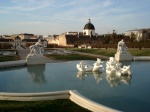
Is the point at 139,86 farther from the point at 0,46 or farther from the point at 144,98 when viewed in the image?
the point at 0,46

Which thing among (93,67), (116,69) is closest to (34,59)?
(93,67)

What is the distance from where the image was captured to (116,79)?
14711 millimetres

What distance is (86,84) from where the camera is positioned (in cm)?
1359

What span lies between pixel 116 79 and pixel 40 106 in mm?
6916

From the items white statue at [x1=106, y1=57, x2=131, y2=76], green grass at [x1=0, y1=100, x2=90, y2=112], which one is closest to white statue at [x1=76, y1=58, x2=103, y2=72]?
white statue at [x1=106, y1=57, x2=131, y2=76]

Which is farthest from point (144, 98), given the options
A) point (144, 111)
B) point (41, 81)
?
point (41, 81)

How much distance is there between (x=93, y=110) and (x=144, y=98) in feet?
Result: 10.5

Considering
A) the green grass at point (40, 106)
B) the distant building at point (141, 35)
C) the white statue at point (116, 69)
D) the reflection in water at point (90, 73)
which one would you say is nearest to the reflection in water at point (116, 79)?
the white statue at point (116, 69)

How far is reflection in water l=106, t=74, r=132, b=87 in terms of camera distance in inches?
538

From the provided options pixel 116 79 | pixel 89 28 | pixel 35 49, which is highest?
pixel 89 28

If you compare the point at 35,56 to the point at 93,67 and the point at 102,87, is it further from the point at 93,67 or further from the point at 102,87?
the point at 102,87

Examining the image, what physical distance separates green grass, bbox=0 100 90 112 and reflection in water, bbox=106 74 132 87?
4583 millimetres

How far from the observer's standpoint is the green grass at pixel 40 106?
28.6 feet

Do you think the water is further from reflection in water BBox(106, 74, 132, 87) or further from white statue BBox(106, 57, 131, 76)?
white statue BBox(106, 57, 131, 76)
